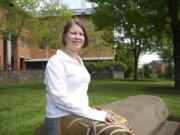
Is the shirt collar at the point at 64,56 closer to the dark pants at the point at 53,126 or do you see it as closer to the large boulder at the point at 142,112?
the dark pants at the point at 53,126

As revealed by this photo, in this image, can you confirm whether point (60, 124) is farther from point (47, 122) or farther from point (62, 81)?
point (62, 81)

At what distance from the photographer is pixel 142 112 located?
632 cm

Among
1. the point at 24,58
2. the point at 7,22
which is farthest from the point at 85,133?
the point at 24,58

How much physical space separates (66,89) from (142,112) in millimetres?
3097

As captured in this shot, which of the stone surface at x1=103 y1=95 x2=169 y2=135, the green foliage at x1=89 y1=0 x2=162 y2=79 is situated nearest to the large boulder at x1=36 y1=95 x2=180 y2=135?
the stone surface at x1=103 y1=95 x2=169 y2=135

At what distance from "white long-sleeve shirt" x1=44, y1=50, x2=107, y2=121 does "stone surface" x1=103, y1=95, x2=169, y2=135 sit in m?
2.17

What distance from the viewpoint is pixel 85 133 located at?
11.4ft

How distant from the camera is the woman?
3.39 metres

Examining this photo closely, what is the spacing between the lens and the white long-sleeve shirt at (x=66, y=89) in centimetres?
339

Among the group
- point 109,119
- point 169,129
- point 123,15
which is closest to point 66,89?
point 109,119

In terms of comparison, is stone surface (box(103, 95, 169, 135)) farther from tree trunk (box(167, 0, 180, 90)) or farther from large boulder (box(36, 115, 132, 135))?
tree trunk (box(167, 0, 180, 90))

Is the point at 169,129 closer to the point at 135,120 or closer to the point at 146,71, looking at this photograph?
the point at 135,120

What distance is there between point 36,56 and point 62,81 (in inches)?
2259

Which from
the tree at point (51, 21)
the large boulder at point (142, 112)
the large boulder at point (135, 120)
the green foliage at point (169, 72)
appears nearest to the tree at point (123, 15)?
the tree at point (51, 21)
